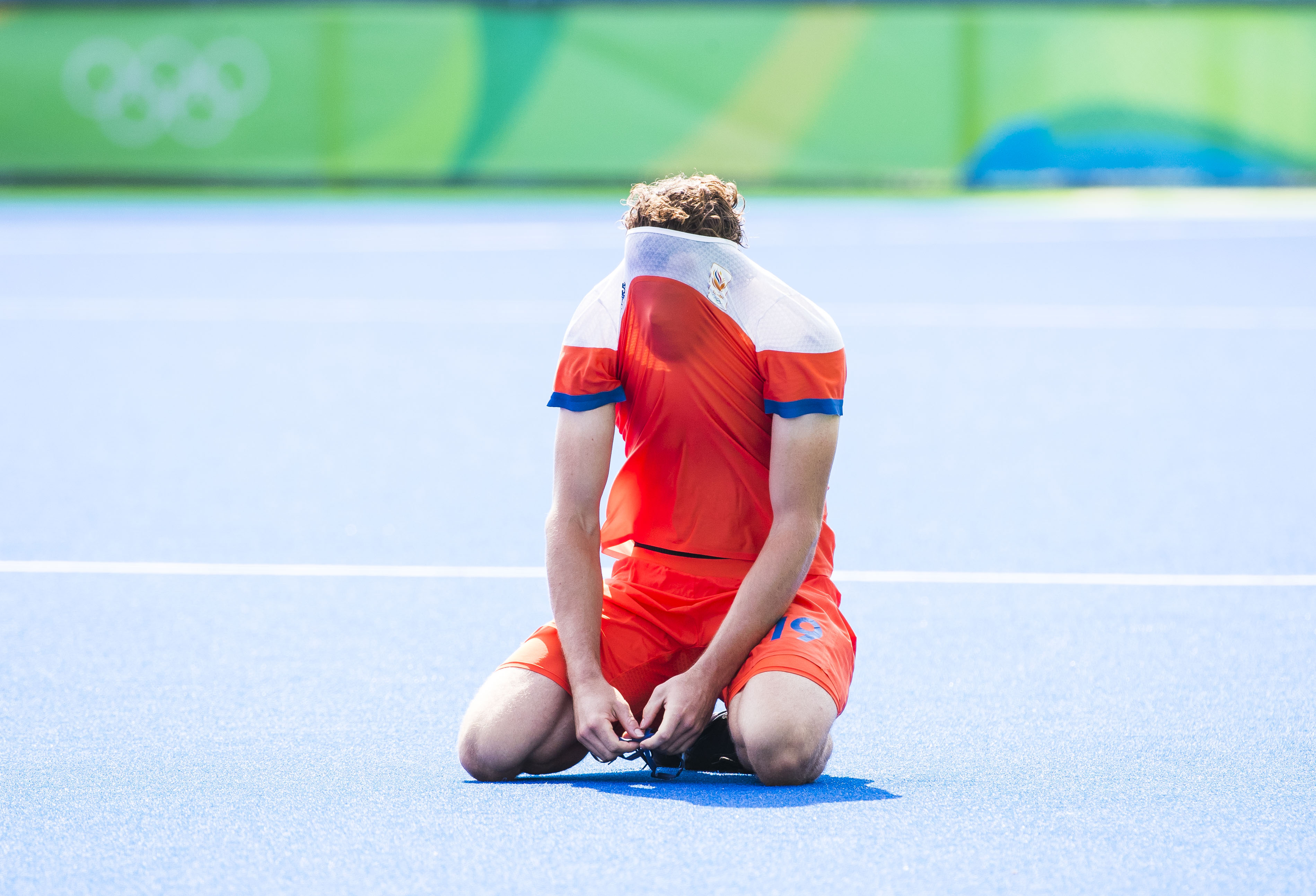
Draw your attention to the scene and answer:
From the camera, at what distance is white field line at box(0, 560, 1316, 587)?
546 centimetres

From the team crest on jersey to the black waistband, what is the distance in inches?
20.8

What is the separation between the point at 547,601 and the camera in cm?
523

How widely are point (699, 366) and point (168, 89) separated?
16.8 m

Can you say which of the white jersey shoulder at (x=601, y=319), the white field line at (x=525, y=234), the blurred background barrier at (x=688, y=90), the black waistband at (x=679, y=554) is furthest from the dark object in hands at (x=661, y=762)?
the blurred background barrier at (x=688, y=90)

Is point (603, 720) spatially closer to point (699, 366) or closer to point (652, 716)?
point (652, 716)

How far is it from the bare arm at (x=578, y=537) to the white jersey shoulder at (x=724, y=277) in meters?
0.27

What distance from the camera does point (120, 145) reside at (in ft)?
63.7

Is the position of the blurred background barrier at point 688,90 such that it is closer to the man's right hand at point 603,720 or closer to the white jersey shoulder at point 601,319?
the white jersey shoulder at point 601,319

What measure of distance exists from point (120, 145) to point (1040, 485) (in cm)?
1499

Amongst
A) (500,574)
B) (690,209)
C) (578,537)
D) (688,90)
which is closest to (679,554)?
(578,537)

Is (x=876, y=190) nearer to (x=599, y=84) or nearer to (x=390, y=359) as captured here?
(x=599, y=84)

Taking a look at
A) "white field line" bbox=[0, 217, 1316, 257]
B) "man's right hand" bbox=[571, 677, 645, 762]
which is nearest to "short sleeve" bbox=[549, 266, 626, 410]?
"man's right hand" bbox=[571, 677, 645, 762]

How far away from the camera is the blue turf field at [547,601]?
3.20 metres

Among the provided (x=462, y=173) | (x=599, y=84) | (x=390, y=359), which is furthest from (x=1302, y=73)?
(x=390, y=359)
